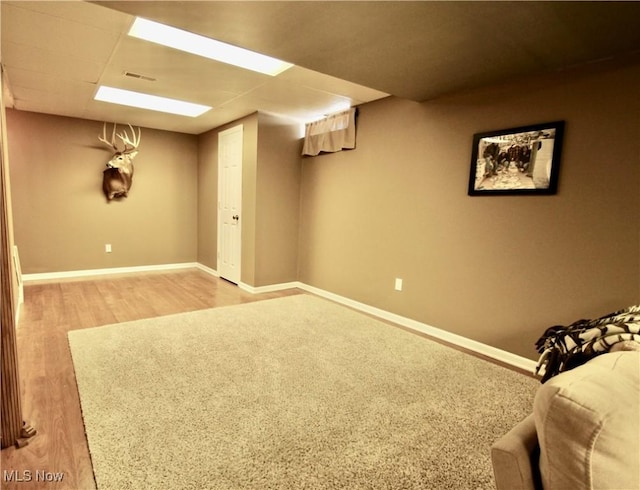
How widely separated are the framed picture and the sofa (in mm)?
2149

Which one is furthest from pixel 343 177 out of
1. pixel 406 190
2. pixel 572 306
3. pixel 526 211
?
pixel 572 306

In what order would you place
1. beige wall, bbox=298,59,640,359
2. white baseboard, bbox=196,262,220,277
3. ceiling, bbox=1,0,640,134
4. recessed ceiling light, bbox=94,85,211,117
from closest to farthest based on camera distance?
ceiling, bbox=1,0,640,134
beige wall, bbox=298,59,640,359
recessed ceiling light, bbox=94,85,211,117
white baseboard, bbox=196,262,220,277

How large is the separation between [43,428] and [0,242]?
955 mm

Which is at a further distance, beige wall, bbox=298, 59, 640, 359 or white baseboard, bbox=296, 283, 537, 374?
white baseboard, bbox=296, 283, 537, 374

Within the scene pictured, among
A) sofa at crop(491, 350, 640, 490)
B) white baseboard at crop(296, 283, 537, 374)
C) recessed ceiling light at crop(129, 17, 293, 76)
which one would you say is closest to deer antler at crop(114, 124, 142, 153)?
recessed ceiling light at crop(129, 17, 293, 76)

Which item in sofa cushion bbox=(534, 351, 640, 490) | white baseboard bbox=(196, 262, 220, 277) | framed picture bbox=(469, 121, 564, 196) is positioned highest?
framed picture bbox=(469, 121, 564, 196)

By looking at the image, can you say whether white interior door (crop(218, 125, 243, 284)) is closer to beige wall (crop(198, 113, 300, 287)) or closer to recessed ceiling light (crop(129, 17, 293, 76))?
beige wall (crop(198, 113, 300, 287))

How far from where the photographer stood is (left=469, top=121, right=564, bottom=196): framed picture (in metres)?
2.40

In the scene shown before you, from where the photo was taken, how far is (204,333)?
2994 mm

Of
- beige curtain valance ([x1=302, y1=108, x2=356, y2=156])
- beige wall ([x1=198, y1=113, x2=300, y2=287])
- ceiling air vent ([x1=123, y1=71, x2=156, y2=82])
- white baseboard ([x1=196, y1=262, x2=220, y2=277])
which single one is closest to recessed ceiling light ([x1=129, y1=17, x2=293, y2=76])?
ceiling air vent ([x1=123, y1=71, x2=156, y2=82])

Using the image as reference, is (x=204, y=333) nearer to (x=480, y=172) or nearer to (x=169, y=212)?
(x=480, y=172)

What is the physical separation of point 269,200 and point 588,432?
13.8 ft

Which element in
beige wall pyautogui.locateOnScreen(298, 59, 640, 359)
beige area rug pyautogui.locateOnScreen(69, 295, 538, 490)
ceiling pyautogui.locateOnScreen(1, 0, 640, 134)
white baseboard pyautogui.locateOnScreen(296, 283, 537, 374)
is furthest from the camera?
white baseboard pyautogui.locateOnScreen(296, 283, 537, 374)

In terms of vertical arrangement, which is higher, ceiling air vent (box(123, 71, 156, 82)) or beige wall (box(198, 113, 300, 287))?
ceiling air vent (box(123, 71, 156, 82))
